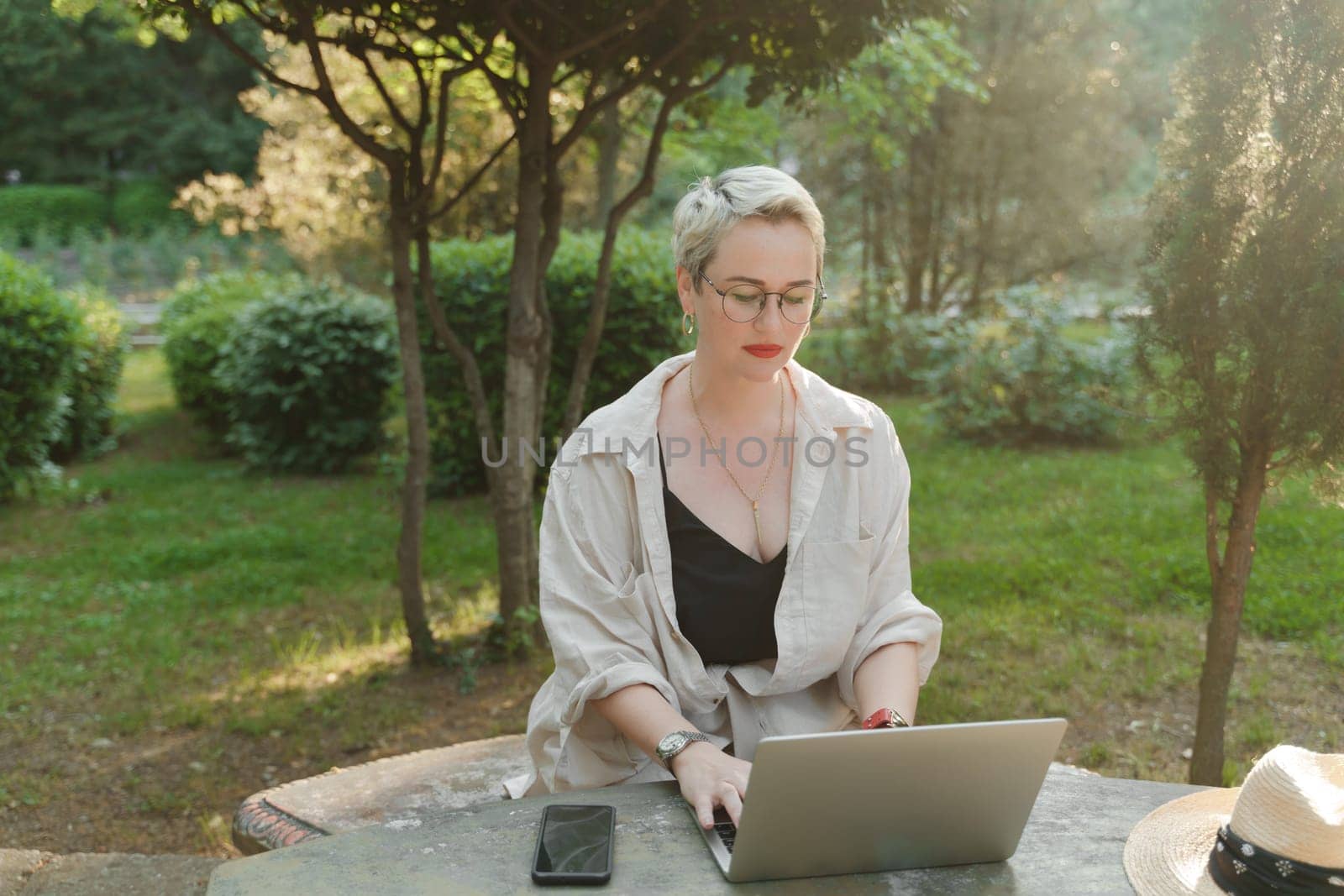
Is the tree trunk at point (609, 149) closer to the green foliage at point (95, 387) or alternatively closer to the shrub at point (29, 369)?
the shrub at point (29, 369)

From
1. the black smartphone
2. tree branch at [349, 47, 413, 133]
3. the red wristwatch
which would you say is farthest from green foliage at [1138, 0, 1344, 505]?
tree branch at [349, 47, 413, 133]

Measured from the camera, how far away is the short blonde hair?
86.0 inches

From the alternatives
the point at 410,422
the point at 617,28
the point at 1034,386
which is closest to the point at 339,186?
the point at 1034,386

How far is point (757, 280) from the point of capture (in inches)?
86.8

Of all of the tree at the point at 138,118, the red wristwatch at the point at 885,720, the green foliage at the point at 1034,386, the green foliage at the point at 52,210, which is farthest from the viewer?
the tree at the point at 138,118

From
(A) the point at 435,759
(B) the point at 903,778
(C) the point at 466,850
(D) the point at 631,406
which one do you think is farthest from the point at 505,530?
(B) the point at 903,778

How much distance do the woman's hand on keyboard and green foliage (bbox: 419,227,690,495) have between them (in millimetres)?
4970

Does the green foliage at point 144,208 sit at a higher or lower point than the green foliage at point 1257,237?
higher

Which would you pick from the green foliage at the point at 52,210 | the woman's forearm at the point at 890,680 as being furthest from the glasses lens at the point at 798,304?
the green foliage at the point at 52,210

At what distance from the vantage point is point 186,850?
3.55 metres

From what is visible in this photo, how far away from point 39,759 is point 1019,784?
154 inches

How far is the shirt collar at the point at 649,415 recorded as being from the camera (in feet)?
7.70

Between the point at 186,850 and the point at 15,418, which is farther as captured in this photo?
the point at 15,418

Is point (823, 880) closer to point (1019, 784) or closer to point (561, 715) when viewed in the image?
point (1019, 784)
